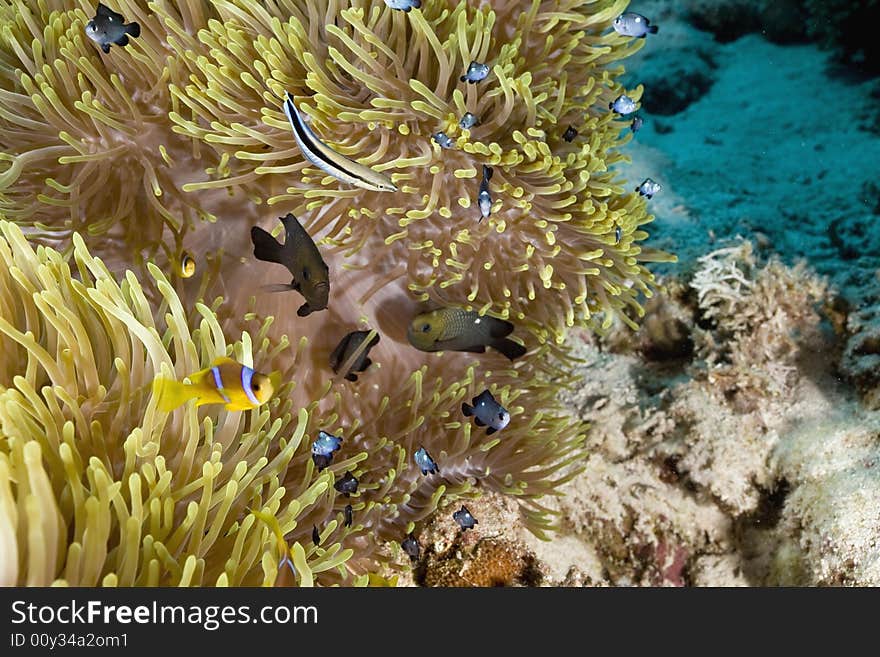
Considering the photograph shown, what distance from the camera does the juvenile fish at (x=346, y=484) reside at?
6.52 feet

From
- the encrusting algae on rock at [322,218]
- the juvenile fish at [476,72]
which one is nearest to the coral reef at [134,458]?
the encrusting algae on rock at [322,218]

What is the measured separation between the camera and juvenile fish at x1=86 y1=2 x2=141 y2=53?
191cm

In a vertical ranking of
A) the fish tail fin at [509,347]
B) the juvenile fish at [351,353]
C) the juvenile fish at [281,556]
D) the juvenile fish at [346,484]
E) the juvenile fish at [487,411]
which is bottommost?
the juvenile fish at [281,556]

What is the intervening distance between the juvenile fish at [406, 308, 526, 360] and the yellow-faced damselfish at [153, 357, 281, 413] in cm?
93

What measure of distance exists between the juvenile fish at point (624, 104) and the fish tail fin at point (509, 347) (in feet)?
3.14

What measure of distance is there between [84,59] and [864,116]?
591 cm

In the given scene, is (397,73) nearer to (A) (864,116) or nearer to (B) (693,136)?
(B) (693,136)

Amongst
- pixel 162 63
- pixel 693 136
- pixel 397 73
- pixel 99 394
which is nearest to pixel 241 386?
pixel 99 394

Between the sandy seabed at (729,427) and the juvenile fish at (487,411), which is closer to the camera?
the juvenile fish at (487,411)

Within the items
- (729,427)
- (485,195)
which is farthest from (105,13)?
(729,427)

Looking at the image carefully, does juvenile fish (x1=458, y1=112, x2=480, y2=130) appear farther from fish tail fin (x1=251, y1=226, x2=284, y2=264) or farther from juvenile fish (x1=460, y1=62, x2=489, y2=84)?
fish tail fin (x1=251, y1=226, x2=284, y2=264)

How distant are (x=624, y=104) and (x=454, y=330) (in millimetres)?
1046

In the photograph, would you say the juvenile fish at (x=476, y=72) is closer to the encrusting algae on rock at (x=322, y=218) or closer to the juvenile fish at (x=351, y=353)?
the encrusting algae on rock at (x=322, y=218)

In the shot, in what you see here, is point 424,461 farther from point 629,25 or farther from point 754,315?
point 754,315
